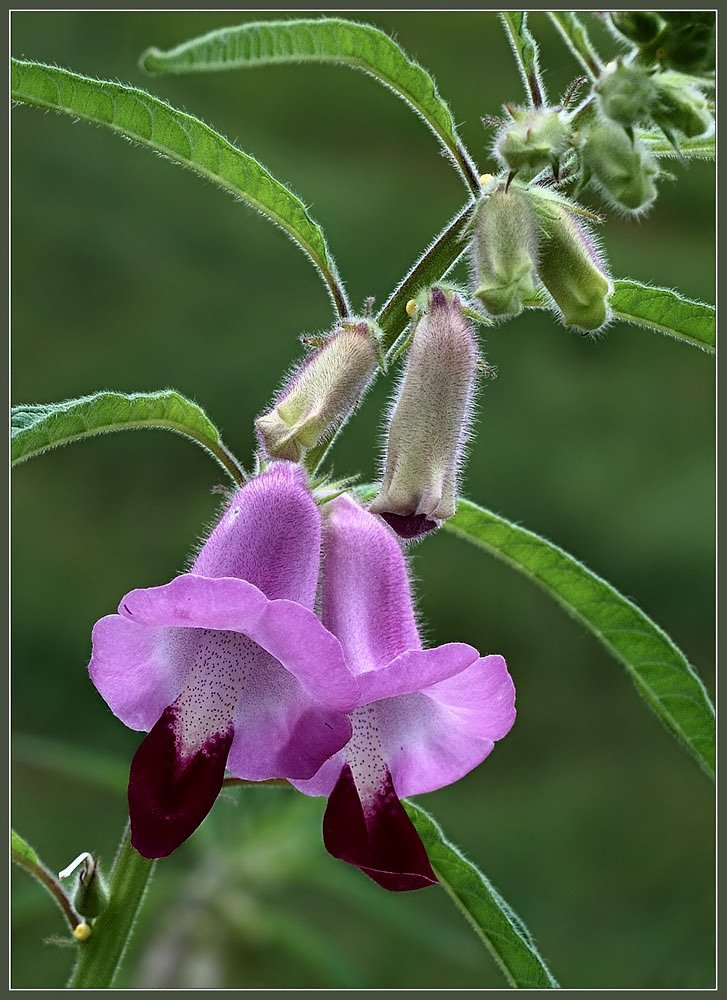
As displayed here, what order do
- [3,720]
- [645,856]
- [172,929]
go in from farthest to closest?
1. [645,856]
2. [172,929]
3. [3,720]

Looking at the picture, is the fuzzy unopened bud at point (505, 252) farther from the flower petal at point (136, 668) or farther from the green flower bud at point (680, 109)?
the flower petal at point (136, 668)

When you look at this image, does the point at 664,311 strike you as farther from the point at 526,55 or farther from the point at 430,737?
the point at 430,737

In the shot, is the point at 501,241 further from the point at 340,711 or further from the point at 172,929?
the point at 172,929

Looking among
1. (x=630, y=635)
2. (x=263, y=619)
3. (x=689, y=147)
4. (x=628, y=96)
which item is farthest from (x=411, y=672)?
(x=689, y=147)

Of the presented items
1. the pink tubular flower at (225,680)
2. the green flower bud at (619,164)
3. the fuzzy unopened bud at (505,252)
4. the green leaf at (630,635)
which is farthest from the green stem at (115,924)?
the green flower bud at (619,164)

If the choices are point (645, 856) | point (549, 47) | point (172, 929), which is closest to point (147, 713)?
point (172, 929)
